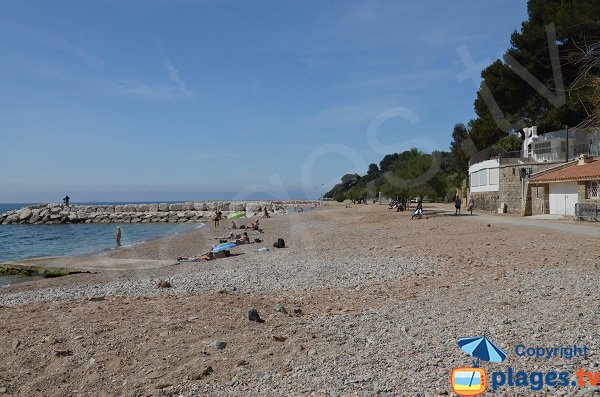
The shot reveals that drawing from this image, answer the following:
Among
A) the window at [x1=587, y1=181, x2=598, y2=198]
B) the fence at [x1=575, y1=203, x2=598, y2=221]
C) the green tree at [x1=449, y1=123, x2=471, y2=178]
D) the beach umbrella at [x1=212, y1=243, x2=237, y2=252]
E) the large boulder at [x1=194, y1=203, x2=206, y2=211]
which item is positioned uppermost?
the green tree at [x1=449, y1=123, x2=471, y2=178]

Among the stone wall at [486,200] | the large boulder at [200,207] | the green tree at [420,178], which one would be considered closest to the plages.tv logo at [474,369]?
the green tree at [420,178]

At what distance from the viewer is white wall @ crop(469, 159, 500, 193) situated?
119 feet

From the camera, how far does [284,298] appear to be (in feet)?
31.2

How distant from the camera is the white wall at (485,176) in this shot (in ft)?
119

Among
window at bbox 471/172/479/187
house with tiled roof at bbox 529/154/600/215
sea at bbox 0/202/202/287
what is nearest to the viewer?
house with tiled roof at bbox 529/154/600/215

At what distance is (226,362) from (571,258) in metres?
9.10

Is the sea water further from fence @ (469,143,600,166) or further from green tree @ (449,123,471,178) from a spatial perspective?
green tree @ (449,123,471,178)

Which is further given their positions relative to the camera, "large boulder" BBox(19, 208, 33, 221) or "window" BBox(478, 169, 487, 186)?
"large boulder" BBox(19, 208, 33, 221)

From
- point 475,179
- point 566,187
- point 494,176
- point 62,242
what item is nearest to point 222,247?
point 566,187

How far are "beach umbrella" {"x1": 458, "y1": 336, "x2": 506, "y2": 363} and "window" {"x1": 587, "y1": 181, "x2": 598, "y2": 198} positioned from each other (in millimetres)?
22344

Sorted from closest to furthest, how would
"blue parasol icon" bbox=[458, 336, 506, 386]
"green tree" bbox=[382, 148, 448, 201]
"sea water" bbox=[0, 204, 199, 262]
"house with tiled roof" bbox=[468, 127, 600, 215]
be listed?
"blue parasol icon" bbox=[458, 336, 506, 386] → "house with tiled roof" bbox=[468, 127, 600, 215] → "sea water" bbox=[0, 204, 199, 262] → "green tree" bbox=[382, 148, 448, 201]

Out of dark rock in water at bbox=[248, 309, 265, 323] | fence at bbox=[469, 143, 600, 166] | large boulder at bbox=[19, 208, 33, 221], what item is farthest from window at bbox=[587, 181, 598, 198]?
large boulder at bbox=[19, 208, 33, 221]

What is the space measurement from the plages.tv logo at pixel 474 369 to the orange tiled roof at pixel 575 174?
71.7 ft

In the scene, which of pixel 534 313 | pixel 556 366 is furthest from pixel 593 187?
pixel 556 366
